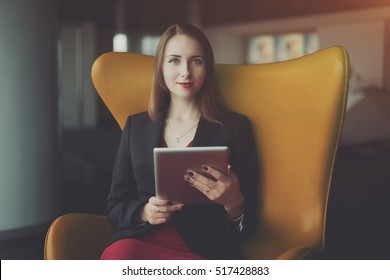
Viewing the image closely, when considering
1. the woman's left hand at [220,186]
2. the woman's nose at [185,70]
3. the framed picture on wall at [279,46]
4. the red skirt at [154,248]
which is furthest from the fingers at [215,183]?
the framed picture on wall at [279,46]

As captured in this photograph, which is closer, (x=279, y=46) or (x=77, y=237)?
(x=77, y=237)

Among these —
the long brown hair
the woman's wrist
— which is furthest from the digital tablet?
the long brown hair

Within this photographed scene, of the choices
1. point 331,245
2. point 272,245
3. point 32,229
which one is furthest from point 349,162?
point 272,245

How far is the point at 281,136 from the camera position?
1.63 m

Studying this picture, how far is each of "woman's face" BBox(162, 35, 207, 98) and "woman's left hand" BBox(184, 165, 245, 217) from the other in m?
0.32

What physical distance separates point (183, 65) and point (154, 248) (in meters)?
0.60

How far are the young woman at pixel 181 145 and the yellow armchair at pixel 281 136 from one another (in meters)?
0.08

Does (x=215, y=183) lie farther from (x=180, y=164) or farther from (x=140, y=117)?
(x=140, y=117)

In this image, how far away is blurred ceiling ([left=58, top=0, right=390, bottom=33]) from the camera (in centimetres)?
969

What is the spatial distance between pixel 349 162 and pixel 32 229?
4750 millimetres

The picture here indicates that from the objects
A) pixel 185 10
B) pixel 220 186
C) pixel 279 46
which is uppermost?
pixel 185 10

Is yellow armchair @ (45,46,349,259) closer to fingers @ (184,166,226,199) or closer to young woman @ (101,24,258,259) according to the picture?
young woman @ (101,24,258,259)

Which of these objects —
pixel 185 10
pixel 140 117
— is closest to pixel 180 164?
pixel 140 117

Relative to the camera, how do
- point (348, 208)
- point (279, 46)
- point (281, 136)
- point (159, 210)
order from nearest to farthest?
1. point (159, 210)
2. point (281, 136)
3. point (348, 208)
4. point (279, 46)
